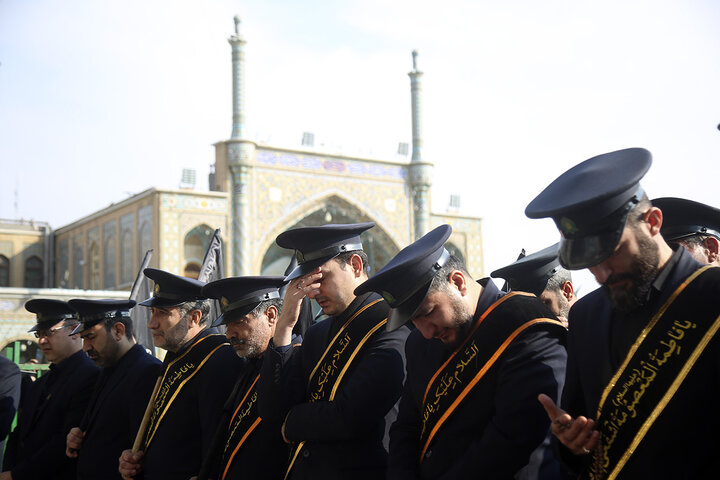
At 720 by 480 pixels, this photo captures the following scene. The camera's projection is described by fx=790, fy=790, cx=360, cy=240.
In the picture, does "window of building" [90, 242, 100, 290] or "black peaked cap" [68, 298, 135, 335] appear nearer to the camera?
"black peaked cap" [68, 298, 135, 335]

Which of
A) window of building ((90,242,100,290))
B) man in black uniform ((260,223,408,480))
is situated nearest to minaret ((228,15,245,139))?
window of building ((90,242,100,290))

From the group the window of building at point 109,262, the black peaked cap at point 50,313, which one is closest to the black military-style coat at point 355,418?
the black peaked cap at point 50,313

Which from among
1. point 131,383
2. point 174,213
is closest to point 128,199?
point 174,213

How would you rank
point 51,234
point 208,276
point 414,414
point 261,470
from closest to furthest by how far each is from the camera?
point 414,414
point 261,470
point 208,276
point 51,234

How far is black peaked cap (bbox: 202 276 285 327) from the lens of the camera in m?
3.24

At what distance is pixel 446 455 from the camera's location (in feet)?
7.00

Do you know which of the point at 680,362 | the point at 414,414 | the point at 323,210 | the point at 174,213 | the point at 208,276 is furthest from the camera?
the point at 323,210

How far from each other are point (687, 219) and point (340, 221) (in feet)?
67.6

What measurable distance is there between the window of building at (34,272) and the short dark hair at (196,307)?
873 inches

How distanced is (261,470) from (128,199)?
18811 mm

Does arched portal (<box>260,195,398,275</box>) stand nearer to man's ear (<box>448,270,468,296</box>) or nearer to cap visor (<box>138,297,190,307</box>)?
cap visor (<box>138,297,190,307</box>)

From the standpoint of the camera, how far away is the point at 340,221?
2312cm

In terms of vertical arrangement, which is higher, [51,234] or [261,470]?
[51,234]

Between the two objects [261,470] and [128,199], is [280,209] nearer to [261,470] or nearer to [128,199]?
[128,199]
